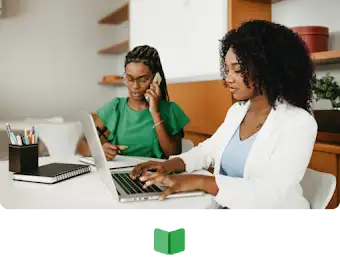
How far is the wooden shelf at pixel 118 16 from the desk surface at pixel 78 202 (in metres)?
1.33

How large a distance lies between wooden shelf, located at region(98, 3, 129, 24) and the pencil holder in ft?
3.97

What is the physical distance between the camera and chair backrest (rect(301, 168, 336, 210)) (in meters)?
0.66

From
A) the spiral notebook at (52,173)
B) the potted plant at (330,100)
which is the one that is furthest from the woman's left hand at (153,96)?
the potted plant at (330,100)

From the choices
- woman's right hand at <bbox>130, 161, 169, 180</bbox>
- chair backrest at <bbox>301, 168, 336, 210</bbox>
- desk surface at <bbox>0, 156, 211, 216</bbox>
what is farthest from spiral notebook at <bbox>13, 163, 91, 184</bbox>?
chair backrest at <bbox>301, 168, 336, 210</bbox>

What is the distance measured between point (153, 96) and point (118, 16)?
1.00m

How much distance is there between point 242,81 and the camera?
664 millimetres

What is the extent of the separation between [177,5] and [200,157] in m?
0.80

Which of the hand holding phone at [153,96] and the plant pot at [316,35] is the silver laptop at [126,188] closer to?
the hand holding phone at [153,96]

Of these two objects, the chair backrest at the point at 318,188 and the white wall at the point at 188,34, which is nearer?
the chair backrest at the point at 318,188

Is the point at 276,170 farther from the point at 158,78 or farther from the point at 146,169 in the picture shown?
the point at 158,78

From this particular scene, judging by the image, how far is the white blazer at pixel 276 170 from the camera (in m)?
0.59

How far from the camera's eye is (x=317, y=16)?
102 cm

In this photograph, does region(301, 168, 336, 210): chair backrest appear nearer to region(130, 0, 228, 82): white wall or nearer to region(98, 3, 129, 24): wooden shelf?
region(130, 0, 228, 82): white wall
